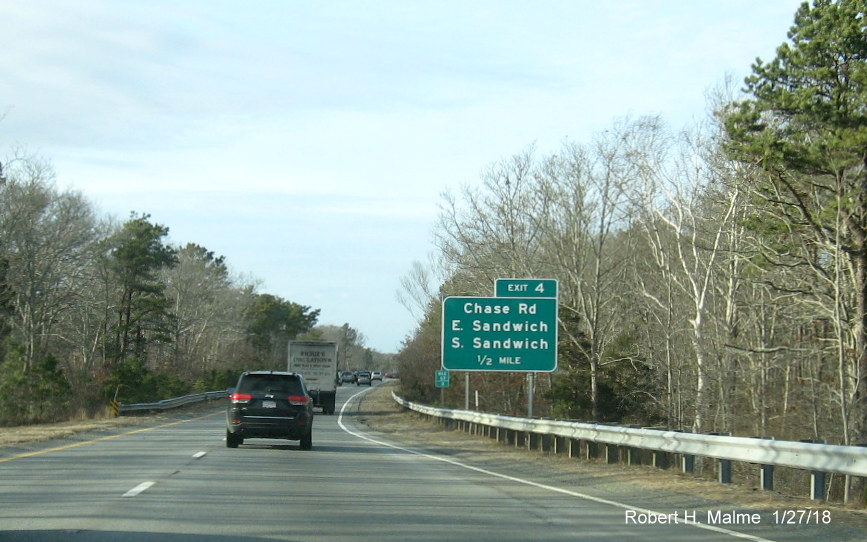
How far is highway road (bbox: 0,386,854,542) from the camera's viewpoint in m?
9.24

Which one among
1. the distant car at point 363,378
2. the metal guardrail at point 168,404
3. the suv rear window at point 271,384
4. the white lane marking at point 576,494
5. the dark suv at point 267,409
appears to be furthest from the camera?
the distant car at point 363,378

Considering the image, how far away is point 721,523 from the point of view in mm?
10570

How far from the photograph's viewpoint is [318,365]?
1805 inches

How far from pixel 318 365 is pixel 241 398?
2575cm

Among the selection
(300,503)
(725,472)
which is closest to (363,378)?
(725,472)

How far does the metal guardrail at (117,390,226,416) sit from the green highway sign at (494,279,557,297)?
1986 cm

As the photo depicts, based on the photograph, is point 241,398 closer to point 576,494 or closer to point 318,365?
point 576,494

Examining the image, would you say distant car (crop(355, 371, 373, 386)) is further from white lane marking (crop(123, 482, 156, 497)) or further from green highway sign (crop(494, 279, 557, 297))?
white lane marking (crop(123, 482, 156, 497))

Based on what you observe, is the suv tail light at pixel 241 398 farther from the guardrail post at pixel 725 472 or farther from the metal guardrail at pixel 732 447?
the guardrail post at pixel 725 472

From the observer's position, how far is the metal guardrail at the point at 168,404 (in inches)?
1556

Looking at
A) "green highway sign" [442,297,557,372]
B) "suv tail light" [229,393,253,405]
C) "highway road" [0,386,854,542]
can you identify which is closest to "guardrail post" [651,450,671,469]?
"highway road" [0,386,854,542]

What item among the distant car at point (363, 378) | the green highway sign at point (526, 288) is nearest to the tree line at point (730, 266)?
the green highway sign at point (526, 288)

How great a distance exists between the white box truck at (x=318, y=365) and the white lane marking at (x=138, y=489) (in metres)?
32.5

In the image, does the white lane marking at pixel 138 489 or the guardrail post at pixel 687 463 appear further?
the guardrail post at pixel 687 463
